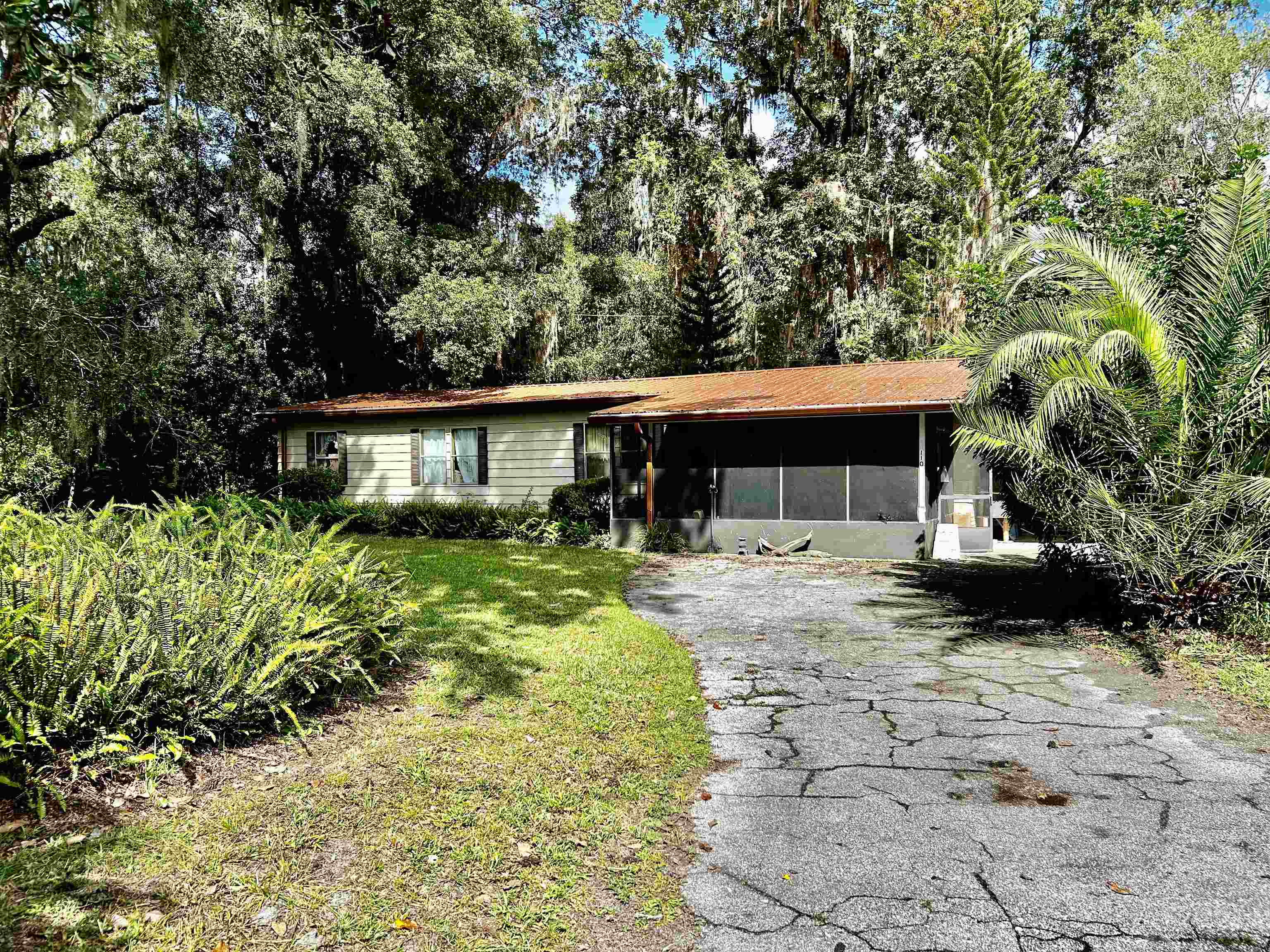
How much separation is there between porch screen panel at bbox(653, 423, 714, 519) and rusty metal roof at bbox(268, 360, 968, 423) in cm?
55

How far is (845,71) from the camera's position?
2367 centimetres

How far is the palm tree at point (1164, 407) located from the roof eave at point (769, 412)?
4.02 metres

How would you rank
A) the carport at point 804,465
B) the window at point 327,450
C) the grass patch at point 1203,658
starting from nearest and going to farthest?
the grass patch at point 1203,658, the carport at point 804,465, the window at point 327,450

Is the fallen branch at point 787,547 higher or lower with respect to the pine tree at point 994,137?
lower

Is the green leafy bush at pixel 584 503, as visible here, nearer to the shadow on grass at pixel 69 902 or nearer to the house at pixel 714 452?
the house at pixel 714 452

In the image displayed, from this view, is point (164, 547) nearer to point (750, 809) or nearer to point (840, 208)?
point (750, 809)

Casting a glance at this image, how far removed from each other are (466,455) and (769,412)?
7.02 m

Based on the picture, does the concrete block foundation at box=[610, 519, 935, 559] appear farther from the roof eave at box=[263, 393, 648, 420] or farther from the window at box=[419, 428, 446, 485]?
the window at box=[419, 428, 446, 485]

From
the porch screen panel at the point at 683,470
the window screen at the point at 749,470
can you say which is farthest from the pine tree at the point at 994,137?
the porch screen panel at the point at 683,470

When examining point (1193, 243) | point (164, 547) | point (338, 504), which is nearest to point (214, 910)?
point (164, 547)

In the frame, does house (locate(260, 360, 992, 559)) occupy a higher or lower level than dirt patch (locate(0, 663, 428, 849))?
higher

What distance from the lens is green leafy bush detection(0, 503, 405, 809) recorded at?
3.53 m

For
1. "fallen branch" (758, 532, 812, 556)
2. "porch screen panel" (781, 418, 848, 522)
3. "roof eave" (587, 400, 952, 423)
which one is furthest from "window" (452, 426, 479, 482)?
"porch screen panel" (781, 418, 848, 522)

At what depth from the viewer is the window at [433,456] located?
56.0 ft
